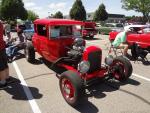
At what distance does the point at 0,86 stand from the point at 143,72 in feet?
16.2

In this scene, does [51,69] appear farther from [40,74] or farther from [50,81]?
[50,81]

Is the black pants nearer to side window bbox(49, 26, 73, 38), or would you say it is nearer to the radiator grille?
side window bbox(49, 26, 73, 38)

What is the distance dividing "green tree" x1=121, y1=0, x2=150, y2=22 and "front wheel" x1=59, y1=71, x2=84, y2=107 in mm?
50062

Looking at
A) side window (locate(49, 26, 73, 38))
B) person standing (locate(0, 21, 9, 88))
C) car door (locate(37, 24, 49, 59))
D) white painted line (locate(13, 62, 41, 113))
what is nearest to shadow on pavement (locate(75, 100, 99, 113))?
white painted line (locate(13, 62, 41, 113))

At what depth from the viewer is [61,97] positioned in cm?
624

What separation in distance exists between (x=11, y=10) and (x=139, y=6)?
29.8 meters

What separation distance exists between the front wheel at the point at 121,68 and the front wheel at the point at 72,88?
70.7 inches

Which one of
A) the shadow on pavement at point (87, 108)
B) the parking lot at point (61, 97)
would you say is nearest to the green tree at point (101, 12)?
the parking lot at point (61, 97)

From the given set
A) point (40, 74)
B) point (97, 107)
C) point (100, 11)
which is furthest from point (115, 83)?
point (100, 11)

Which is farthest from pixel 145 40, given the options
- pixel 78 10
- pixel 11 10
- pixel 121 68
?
pixel 11 10

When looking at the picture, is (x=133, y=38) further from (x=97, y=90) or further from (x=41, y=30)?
(x=97, y=90)

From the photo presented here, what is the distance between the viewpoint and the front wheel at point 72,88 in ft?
17.9

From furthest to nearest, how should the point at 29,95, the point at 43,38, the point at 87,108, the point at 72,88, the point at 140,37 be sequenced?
the point at 140,37, the point at 43,38, the point at 29,95, the point at 72,88, the point at 87,108

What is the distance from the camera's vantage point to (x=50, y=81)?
7641 mm
